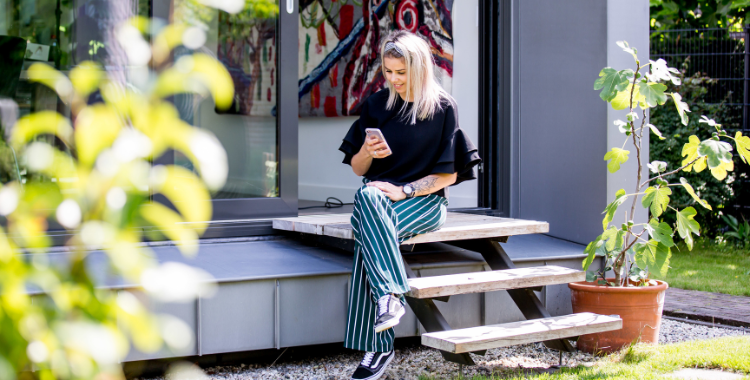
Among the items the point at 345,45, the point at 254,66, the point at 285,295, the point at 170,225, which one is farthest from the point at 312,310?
the point at 345,45

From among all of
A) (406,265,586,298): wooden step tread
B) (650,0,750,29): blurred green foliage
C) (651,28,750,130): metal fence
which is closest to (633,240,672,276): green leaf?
(406,265,586,298): wooden step tread

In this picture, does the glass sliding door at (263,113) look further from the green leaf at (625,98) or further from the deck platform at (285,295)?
the green leaf at (625,98)

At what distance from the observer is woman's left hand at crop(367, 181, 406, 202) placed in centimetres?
276

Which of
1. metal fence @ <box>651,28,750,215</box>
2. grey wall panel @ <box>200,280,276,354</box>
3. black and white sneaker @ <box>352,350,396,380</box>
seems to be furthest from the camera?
metal fence @ <box>651,28,750,215</box>

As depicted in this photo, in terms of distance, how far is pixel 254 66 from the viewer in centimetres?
335

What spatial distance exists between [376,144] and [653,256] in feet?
4.02

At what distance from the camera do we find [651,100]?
2859 millimetres

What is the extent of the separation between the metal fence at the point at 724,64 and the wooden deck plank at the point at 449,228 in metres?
3.93

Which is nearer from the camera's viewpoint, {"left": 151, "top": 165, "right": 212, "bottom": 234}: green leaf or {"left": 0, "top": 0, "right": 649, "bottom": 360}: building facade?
{"left": 151, "top": 165, "right": 212, "bottom": 234}: green leaf

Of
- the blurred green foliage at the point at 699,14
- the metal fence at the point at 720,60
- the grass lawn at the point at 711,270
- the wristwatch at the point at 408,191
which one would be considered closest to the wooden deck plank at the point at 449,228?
the wristwatch at the point at 408,191

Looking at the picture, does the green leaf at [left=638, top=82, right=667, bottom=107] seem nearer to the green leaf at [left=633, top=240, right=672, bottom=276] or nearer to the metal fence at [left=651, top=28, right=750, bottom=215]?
the green leaf at [left=633, top=240, right=672, bottom=276]

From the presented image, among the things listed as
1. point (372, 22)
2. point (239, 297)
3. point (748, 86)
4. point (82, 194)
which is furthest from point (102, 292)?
point (748, 86)

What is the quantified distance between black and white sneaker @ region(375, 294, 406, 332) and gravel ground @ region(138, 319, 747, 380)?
364 mm

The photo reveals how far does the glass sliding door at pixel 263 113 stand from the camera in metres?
3.29
